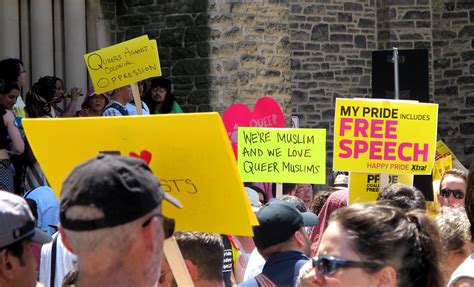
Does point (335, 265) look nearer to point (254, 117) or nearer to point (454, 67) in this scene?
point (254, 117)

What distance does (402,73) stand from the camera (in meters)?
12.7

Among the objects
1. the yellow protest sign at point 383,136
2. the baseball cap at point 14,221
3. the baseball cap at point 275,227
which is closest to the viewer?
the baseball cap at point 14,221

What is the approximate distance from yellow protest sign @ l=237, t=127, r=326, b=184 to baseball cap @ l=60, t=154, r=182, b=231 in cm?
642

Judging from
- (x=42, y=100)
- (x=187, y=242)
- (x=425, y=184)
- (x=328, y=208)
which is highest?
(x=42, y=100)

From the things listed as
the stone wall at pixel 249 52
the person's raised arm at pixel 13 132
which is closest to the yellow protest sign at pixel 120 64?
the person's raised arm at pixel 13 132

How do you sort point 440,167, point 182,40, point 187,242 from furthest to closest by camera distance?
point 182,40 < point 440,167 < point 187,242

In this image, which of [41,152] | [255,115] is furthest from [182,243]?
[255,115]

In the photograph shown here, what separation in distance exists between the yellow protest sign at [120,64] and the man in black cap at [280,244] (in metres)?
3.56

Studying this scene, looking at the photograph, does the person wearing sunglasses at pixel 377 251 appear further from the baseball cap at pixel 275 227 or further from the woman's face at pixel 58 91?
the woman's face at pixel 58 91

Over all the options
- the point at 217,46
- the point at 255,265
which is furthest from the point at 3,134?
the point at 217,46

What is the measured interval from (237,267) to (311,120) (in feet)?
34.7

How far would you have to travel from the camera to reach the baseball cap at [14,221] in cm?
318

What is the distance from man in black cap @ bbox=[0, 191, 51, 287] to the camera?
319cm

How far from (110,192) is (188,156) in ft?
4.49
